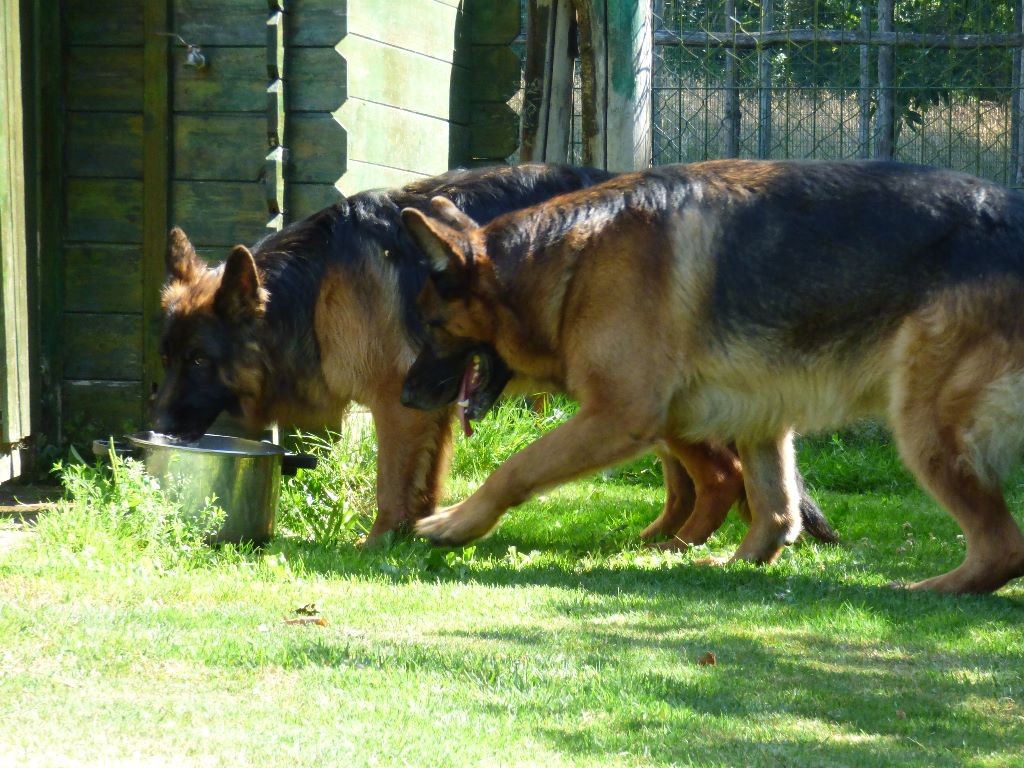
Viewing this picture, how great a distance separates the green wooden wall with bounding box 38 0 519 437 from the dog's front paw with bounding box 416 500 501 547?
2.54 meters

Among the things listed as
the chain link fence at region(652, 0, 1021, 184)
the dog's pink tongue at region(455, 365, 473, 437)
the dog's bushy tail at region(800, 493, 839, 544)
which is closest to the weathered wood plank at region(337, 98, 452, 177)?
the chain link fence at region(652, 0, 1021, 184)

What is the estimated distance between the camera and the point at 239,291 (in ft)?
21.7

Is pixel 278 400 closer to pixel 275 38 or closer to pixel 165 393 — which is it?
pixel 165 393

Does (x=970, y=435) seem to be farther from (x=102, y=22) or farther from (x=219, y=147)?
(x=102, y=22)

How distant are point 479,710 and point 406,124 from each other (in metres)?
5.48

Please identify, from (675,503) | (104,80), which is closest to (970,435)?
(675,503)

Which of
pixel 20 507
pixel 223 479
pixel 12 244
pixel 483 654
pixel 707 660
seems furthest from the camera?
pixel 20 507

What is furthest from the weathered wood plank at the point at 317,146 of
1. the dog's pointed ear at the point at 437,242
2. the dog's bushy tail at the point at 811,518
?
Result: the dog's bushy tail at the point at 811,518

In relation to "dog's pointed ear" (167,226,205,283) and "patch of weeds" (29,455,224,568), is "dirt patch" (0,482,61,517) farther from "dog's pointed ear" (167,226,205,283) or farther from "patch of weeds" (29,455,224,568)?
"dog's pointed ear" (167,226,205,283)

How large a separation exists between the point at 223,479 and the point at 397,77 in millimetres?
3231

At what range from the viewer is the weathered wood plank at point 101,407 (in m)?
8.24

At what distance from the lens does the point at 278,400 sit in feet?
22.8

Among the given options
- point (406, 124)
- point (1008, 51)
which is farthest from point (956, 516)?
point (1008, 51)

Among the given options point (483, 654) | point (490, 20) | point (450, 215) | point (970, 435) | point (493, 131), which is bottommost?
point (483, 654)
